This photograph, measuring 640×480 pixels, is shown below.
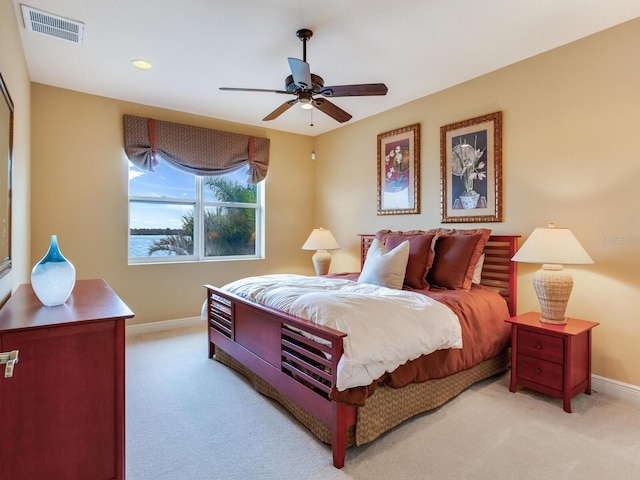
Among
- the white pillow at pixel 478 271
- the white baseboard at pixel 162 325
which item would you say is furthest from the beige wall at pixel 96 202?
the white pillow at pixel 478 271

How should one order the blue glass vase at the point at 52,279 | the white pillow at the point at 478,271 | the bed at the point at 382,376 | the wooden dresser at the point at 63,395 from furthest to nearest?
the white pillow at the point at 478,271, the bed at the point at 382,376, the blue glass vase at the point at 52,279, the wooden dresser at the point at 63,395

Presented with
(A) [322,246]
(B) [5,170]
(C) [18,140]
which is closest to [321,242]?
(A) [322,246]

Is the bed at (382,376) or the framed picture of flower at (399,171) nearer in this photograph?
the bed at (382,376)

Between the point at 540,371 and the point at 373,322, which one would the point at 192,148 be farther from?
the point at 540,371

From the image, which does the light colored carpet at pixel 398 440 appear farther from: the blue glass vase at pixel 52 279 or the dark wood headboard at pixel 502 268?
the blue glass vase at pixel 52 279

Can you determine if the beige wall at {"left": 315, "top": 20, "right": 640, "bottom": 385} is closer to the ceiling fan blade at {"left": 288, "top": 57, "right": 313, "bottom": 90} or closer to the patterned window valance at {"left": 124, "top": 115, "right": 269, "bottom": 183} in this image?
the ceiling fan blade at {"left": 288, "top": 57, "right": 313, "bottom": 90}

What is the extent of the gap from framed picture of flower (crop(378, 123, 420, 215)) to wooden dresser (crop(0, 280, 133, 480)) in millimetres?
3304

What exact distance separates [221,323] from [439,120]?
9.83 feet

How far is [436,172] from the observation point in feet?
12.7

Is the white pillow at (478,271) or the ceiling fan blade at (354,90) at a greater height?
the ceiling fan blade at (354,90)

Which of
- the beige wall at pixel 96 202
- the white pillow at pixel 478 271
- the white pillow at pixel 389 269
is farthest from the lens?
the beige wall at pixel 96 202

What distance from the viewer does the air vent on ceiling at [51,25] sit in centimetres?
244

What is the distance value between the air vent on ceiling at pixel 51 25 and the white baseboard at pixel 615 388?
460cm

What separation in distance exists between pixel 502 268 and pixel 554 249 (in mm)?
760
